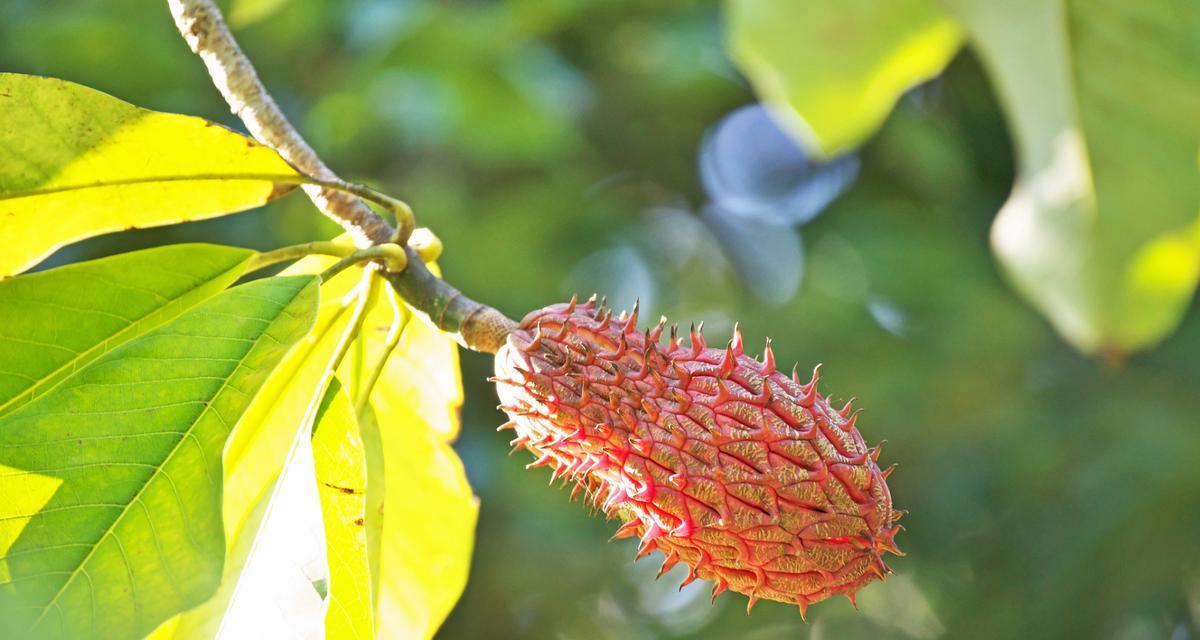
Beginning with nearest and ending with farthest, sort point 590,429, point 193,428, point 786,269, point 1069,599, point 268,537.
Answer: point 193,428 → point 590,429 → point 268,537 → point 1069,599 → point 786,269

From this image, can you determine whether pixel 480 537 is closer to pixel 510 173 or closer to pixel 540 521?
pixel 540 521

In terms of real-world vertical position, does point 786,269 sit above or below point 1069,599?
above

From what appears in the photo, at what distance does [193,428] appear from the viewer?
4.17 ft

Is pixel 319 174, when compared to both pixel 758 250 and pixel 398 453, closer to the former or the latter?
pixel 398 453

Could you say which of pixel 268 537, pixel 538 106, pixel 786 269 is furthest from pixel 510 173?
pixel 268 537

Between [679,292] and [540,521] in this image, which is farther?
[679,292]

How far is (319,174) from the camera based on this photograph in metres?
1.48

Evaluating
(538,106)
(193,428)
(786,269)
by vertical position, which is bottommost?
(786,269)

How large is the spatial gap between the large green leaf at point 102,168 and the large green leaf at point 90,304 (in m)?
0.04

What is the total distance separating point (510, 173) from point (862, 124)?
4.74 meters

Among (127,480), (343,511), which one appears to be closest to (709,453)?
(343,511)

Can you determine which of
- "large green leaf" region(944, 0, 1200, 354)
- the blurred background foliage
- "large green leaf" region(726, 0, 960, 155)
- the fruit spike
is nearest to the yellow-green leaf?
the fruit spike

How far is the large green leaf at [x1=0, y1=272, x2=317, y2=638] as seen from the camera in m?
1.18

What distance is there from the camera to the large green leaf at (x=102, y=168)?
4.18 feet
